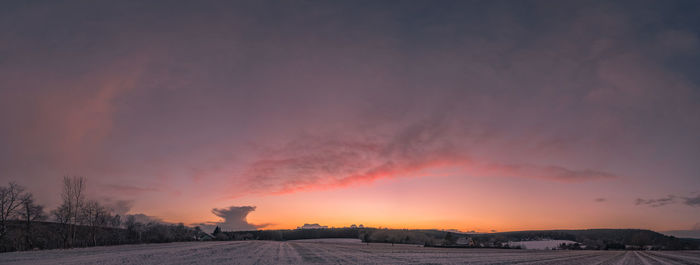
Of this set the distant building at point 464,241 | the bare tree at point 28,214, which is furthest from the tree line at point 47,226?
the distant building at point 464,241

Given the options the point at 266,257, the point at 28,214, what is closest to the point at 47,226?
the point at 28,214

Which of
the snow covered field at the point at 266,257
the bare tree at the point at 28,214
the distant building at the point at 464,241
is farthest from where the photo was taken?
the distant building at the point at 464,241

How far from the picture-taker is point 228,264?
31766 millimetres

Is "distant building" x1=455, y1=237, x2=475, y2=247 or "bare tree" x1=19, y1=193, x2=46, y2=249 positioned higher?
"bare tree" x1=19, y1=193, x2=46, y2=249

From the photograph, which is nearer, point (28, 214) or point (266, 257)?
point (266, 257)

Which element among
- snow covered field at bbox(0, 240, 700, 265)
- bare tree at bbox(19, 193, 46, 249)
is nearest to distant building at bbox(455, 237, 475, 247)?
snow covered field at bbox(0, 240, 700, 265)

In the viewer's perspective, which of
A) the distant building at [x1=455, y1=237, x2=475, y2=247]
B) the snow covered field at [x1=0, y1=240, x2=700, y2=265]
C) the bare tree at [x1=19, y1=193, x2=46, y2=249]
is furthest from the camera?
the distant building at [x1=455, y1=237, x2=475, y2=247]

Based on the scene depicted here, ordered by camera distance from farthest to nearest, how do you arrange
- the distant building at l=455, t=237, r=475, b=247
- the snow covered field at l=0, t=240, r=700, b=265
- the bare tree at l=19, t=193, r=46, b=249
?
the distant building at l=455, t=237, r=475, b=247
the bare tree at l=19, t=193, r=46, b=249
the snow covered field at l=0, t=240, r=700, b=265

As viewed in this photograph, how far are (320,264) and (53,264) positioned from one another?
2242cm

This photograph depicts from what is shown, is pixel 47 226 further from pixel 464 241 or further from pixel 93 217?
pixel 464 241

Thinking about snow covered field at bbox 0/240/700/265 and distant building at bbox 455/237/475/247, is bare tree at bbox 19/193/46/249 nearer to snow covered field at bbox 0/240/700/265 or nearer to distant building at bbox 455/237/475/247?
snow covered field at bbox 0/240/700/265

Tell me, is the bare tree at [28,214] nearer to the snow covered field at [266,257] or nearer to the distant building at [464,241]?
the snow covered field at [266,257]

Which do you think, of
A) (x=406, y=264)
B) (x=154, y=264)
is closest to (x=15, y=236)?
(x=154, y=264)

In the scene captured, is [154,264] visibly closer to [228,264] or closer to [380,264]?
[228,264]
